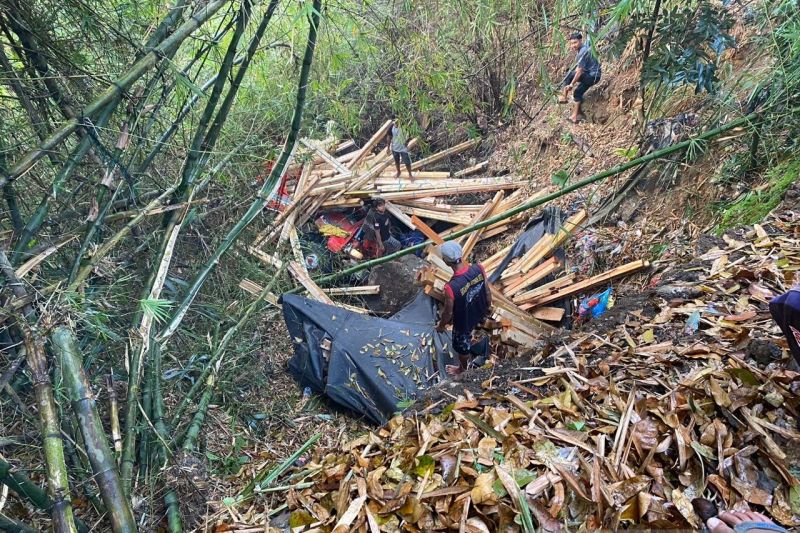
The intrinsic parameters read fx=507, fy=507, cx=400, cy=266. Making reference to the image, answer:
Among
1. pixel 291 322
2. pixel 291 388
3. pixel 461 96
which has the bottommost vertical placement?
pixel 291 388

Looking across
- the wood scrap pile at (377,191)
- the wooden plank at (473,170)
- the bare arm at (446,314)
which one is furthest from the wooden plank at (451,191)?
the bare arm at (446,314)

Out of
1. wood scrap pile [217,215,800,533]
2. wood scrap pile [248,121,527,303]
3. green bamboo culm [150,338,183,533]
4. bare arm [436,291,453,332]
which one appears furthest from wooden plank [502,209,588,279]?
green bamboo culm [150,338,183,533]

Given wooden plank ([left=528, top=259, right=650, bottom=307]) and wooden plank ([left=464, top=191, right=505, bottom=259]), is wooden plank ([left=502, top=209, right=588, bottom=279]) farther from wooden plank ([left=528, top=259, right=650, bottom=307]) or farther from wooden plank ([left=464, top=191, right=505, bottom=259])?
wooden plank ([left=464, top=191, right=505, bottom=259])

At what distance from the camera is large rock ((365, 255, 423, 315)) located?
202 inches

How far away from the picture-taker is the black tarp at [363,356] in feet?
11.6

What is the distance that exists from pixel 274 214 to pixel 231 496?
12.6ft

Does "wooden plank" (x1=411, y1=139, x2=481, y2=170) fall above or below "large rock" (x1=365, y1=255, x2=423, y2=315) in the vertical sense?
above

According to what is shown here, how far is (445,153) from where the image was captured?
23.6ft

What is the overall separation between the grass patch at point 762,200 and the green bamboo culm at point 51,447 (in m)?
4.07

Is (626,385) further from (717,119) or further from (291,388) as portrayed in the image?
(717,119)

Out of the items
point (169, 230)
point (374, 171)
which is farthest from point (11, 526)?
point (374, 171)

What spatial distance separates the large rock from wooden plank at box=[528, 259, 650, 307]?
4.44ft

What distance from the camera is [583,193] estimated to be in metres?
5.62

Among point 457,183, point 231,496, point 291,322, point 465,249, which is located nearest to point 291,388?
point 291,322
